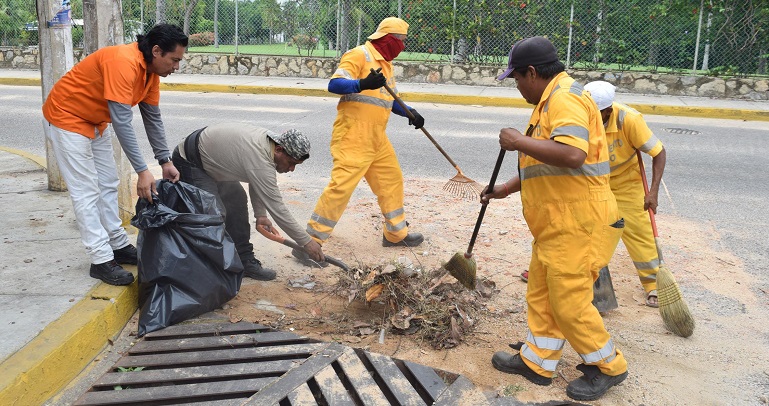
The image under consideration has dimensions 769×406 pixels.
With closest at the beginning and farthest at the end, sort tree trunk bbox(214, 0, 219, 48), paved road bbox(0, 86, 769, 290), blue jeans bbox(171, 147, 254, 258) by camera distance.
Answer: blue jeans bbox(171, 147, 254, 258) < paved road bbox(0, 86, 769, 290) < tree trunk bbox(214, 0, 219, 48)

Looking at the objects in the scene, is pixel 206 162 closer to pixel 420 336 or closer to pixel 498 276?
pixel 420 336

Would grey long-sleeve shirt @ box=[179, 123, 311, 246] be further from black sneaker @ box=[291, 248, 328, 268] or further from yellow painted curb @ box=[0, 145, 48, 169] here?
yellow painted curb @ box=[0, 145, 48, 169]

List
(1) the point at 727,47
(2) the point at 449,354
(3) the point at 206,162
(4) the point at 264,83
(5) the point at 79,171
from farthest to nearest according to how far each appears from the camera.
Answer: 1. (4) the point at 264,83
2. (1) the point at 727,47
3. (3) the point at 206,162
4. (5) the point at 79,171
5. (2) the point at 449,354

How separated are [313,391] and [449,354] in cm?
79

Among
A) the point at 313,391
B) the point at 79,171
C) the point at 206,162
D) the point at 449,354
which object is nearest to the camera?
the point at 313,391

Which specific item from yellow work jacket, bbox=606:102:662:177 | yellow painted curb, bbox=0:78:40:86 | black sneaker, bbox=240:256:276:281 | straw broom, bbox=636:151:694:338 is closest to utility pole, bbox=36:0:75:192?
black sneaker, bbox=240:256:276:281

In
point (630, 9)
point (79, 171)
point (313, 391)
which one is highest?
point (630, 9)

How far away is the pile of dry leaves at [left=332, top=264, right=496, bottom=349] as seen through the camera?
13.0ft

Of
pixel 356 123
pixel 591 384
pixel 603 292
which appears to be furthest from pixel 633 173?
pixel 356 123

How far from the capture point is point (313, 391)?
3396 millimetres

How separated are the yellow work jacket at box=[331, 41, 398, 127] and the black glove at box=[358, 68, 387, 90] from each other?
21 cm

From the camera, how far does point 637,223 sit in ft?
14.8

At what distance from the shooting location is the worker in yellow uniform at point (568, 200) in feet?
10.1

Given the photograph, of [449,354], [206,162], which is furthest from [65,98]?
[449,354]
